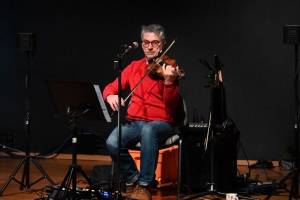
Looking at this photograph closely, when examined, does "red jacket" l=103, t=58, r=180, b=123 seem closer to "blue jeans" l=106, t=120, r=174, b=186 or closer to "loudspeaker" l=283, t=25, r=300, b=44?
"blue jeans" l=106, t=120, r=174, b=186

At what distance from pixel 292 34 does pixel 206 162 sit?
3.89 ft

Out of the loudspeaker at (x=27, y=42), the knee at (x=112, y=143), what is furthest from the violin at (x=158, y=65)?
the loudspeaker at (x=27, y=42)

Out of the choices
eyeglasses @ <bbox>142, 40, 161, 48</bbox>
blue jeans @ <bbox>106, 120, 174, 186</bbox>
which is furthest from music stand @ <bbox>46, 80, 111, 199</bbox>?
eyeglasses @ <bbox>142, 40, 161, 48</bbox>

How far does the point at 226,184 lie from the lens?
4359 millimetres

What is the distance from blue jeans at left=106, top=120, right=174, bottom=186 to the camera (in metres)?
4.20

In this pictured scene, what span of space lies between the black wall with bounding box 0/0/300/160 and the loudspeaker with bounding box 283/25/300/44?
5.32ft

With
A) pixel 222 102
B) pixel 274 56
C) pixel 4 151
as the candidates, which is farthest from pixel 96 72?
pixel 222 102

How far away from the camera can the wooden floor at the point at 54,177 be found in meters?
4.34

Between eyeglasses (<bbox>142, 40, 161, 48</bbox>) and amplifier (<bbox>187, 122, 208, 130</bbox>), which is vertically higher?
eyeglasses (<bbox>142, 40, 161, 48</bbox>)

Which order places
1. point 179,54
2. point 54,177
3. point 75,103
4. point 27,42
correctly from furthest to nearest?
point 179,54 → point 54,177 → point 27,42 → point 75,103

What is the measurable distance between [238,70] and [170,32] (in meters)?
0.84

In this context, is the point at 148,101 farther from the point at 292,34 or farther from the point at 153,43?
the point at 292,34

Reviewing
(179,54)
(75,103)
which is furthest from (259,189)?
(179,54)

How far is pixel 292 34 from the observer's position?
4.20m
